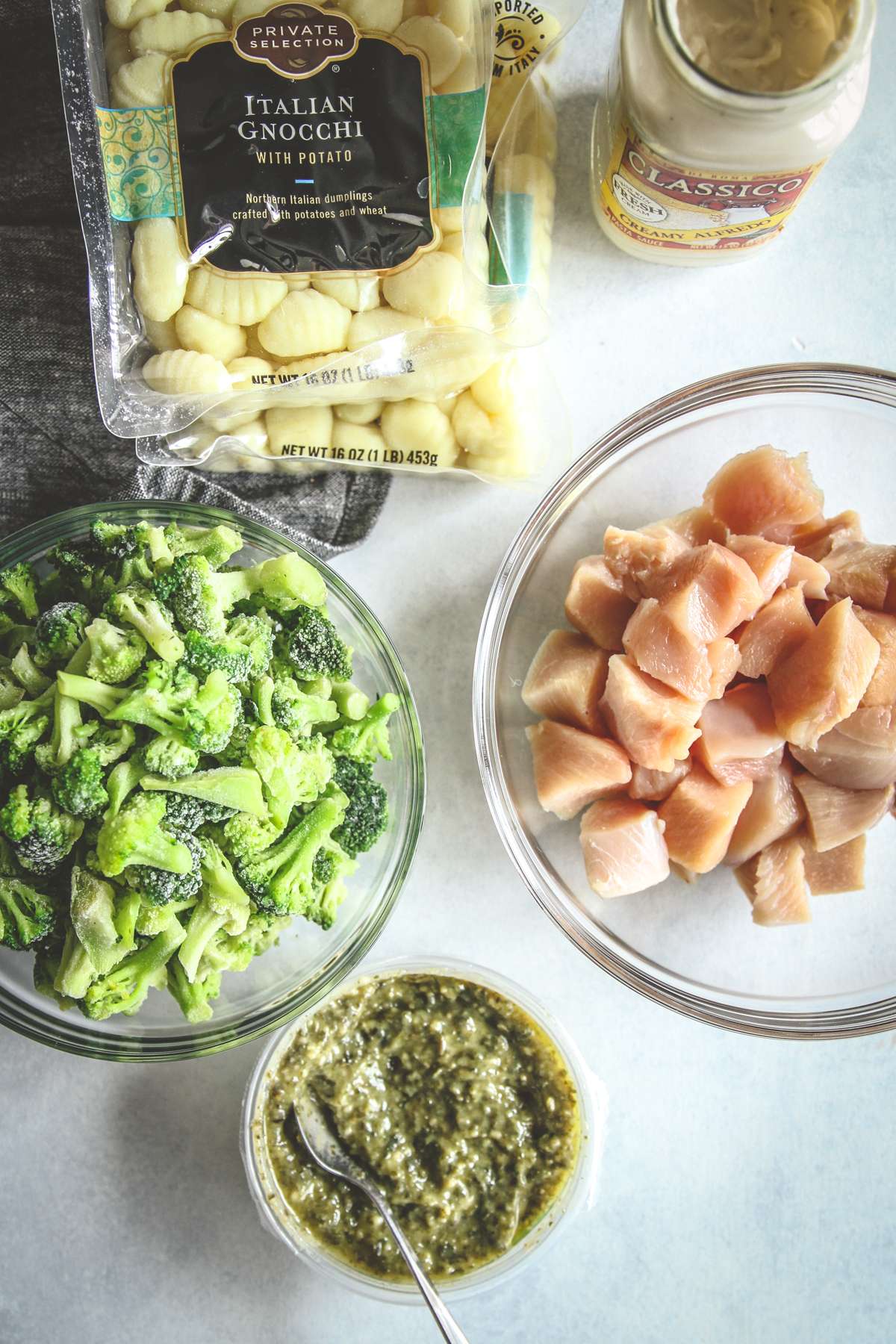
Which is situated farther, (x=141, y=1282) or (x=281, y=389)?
(x=141, y=1282)

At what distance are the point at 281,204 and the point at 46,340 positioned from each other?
1.79 feet

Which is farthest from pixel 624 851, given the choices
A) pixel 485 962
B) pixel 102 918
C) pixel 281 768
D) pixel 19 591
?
pixel 19 591

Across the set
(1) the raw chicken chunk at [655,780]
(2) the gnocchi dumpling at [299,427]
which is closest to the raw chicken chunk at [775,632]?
(1) the raw chicken chunk at [655,780]

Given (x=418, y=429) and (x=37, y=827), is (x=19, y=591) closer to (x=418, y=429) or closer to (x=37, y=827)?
(x=37, y=827)

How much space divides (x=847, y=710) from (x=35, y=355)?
1.60 metres

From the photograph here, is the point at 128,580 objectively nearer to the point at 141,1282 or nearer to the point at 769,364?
the point at 769,364

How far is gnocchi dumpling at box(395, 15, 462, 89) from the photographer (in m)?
1.55

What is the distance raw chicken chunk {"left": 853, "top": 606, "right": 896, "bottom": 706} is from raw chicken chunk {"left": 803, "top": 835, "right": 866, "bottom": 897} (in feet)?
0.89

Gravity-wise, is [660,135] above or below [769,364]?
above

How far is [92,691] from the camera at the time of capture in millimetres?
1410

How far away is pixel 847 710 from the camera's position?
167cm

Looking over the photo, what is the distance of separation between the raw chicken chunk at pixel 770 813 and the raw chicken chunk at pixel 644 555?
422mm

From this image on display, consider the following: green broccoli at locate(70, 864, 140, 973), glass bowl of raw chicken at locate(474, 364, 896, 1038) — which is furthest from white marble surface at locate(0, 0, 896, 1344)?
green broccoli at locate(70, 864, 140, 973)

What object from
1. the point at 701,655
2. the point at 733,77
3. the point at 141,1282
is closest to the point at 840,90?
the point at 733,77
